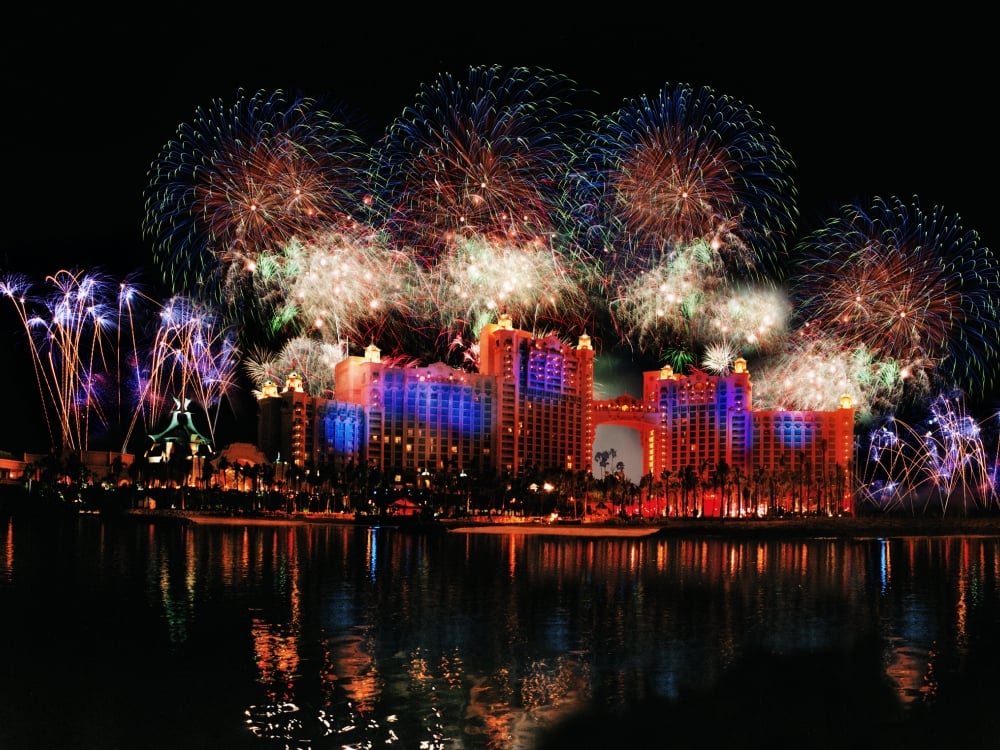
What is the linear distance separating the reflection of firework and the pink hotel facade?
7493 millimetres

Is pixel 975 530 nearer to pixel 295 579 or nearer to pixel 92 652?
pixel 295 579

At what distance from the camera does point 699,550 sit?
86.3m

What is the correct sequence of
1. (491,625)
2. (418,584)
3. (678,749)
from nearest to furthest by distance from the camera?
(678,749) < (491,625) < (418,584)

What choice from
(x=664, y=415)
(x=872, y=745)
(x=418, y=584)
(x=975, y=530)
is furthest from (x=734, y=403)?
(x=872, y=745)

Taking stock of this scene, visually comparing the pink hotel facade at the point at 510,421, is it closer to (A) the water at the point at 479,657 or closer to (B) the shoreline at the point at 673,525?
(B) the shoreline at the point at 673,525

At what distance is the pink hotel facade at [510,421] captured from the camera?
159 m

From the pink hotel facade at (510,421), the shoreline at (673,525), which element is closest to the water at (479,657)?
the shoreline at (673,525)

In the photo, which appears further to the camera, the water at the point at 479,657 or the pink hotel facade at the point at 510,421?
the pink hotel facade at the point at 510,421

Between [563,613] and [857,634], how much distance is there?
10.2m

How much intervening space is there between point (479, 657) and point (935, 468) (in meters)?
112

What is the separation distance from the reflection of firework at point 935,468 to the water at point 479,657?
61.5 meters

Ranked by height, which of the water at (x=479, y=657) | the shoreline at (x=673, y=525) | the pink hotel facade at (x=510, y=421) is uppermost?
Result: the pink hotel facade at (x=510, y=421)

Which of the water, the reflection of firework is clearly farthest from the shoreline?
the water

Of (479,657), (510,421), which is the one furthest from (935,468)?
(479,657)
